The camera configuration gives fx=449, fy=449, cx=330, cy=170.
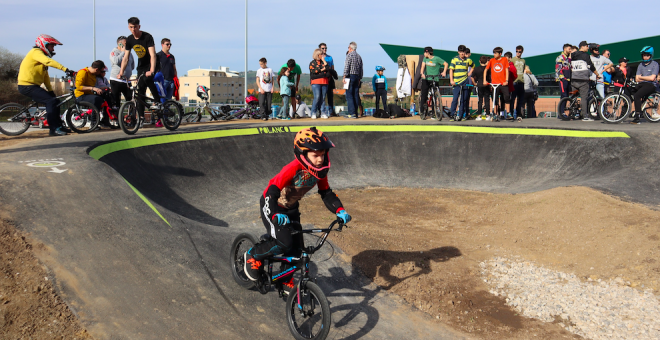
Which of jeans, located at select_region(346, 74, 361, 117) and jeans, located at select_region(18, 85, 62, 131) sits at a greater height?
jeans, located at select_region(346, 74, 361, 117)

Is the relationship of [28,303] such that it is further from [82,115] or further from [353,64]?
[353,64]

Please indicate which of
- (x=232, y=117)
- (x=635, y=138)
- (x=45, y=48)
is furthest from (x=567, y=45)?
(x=45, y=48)

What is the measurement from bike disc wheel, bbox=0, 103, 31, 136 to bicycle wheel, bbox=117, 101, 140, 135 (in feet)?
7.28

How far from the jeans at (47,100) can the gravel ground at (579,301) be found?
9461 mm

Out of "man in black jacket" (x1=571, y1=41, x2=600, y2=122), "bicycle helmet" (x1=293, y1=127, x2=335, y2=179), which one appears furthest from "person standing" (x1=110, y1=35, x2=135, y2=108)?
"man in black jacket" (x1=571, y1=41, x2=600, y2=122)

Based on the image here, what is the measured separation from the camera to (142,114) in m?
10.9

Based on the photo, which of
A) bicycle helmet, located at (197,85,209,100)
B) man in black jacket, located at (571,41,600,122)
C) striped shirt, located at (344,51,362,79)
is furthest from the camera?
bicycle helmet, located at (197,85,209,100)

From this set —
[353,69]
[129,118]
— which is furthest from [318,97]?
[129,118]

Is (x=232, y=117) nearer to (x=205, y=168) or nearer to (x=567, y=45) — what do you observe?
(x=205, y=168)

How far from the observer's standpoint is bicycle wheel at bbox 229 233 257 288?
512cm

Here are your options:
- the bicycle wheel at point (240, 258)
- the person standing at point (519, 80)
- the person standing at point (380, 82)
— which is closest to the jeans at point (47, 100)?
the bicycle wheel at point (240, 258)

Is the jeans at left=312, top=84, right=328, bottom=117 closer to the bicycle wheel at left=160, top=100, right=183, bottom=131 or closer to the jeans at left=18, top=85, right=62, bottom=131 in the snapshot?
the bicycle wheel at left=160, top=100, right=183, bottom=131

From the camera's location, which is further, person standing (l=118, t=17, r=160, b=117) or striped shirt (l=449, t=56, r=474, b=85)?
striped shirt (l=449, t=56, r=474, b=85)

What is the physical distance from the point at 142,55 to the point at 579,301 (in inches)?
397
